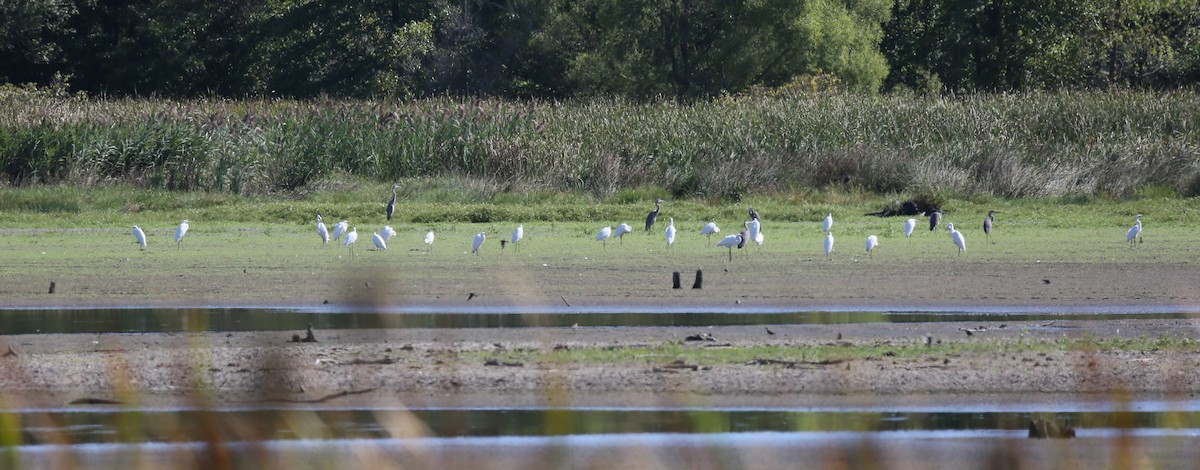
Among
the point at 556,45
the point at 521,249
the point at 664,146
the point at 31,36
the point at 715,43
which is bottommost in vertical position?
the point at 521,249

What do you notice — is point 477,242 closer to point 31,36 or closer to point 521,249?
point 521,249

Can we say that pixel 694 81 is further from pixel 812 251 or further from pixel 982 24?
pixel 812 251

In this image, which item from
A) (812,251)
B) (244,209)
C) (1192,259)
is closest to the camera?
(1192,259)

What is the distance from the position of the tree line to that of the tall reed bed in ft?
37.1

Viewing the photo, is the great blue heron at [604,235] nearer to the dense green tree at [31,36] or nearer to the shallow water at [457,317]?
the shallow water at [457,317]

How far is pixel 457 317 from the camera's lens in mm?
12617

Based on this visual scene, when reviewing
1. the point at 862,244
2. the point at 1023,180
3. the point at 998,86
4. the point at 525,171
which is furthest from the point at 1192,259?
the point at 998,86

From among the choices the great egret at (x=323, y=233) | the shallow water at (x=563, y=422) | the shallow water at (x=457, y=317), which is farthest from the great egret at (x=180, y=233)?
the shallow water at (x=563, y=422)

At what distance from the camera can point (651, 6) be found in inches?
1719

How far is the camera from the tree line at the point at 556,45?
40.4 meters

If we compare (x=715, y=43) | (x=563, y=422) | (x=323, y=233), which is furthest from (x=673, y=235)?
(x=715, y=43)

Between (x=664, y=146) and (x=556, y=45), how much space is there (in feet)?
74.9

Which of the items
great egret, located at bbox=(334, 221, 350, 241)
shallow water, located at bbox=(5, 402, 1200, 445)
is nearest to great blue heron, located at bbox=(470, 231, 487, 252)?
great egret, located at bbox=(334, 221, 350, 241)

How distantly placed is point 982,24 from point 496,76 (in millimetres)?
15304
